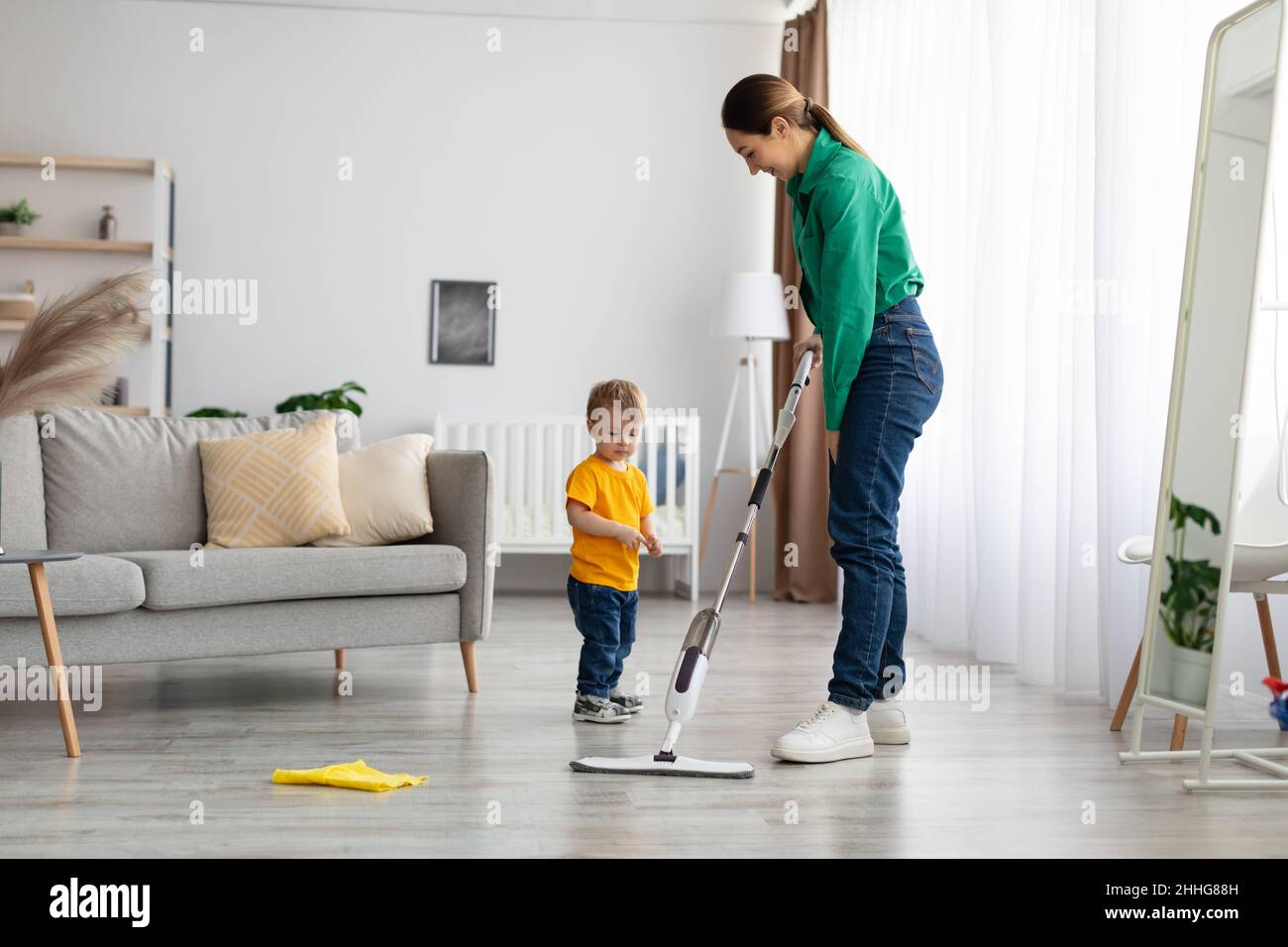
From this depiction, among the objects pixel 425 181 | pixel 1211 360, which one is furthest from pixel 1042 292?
pixel 425 181

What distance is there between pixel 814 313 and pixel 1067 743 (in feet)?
3.44

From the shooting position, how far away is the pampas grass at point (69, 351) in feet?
6.77

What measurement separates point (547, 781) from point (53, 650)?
1.00m

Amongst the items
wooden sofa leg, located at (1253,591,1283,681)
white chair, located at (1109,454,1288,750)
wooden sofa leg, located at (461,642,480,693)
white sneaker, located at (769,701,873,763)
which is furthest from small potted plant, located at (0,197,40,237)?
wooden sofa leg, located at (1253,591,1283,681)

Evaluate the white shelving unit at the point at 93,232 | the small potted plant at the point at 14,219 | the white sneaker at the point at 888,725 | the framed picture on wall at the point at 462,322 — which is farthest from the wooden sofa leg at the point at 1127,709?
the small potted plant at the point at 14,219

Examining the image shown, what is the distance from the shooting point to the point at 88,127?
5.49m

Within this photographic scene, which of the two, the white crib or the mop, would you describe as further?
the white crib

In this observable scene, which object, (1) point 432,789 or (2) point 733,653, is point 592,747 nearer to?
(1) point 432,789

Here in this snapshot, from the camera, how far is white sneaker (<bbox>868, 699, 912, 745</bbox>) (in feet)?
8.43

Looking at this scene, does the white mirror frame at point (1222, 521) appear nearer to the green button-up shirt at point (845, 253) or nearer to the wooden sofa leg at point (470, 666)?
the green button-up shirt at point (845, 253)

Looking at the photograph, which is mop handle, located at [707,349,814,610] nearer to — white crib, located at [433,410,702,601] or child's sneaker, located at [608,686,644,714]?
child's sneaker, located at [608,686,644,714]

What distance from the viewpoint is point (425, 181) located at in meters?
5.70

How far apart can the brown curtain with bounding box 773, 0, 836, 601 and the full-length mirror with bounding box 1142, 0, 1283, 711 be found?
9.51 ft
